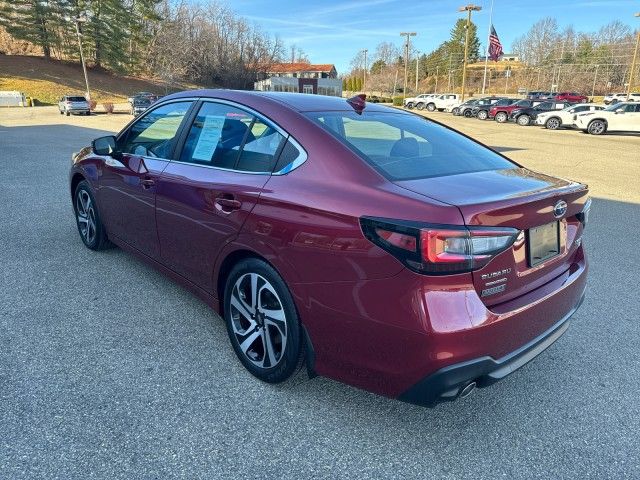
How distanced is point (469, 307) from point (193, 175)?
1.91 meters

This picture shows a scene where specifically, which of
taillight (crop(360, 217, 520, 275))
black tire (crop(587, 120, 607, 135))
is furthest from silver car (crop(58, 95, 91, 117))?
taillight (crop(360, 217, 520, 275))

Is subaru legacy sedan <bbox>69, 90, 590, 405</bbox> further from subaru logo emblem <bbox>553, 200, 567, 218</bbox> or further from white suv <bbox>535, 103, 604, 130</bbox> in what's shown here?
white suv <bbox>535, 103, 604, 130</bbox>

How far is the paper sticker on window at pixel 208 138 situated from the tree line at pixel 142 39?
57182 millimetres

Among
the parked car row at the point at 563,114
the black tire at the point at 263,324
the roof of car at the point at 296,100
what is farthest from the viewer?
the parked car row at the point at 563,114

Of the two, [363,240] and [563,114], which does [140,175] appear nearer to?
[363,240]

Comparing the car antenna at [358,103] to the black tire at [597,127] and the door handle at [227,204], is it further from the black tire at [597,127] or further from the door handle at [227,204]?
the black tire at [597,127]

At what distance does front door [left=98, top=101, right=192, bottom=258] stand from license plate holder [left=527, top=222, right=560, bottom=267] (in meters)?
2.42

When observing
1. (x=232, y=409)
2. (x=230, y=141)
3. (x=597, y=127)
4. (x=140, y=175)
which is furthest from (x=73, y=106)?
(x=232, y=409)

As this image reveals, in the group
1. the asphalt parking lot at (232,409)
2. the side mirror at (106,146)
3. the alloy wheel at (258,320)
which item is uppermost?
the side mirror at (106,146)

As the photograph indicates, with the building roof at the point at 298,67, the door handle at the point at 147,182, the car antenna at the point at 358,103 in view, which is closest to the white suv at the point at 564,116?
the car antenna at the point at 358,103

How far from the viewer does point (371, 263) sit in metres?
1.94

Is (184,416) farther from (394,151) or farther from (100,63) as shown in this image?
(100,63)

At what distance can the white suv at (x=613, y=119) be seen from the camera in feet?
79.4

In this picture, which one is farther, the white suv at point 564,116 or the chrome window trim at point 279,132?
the white suv at point 564,116
